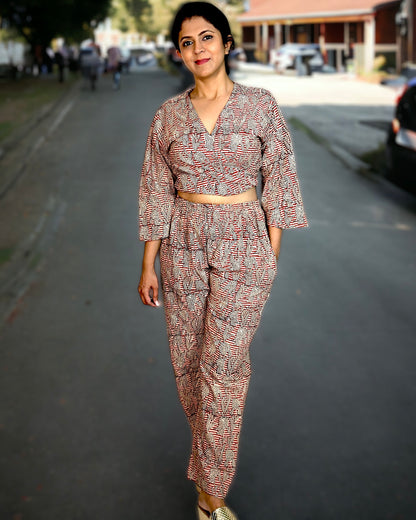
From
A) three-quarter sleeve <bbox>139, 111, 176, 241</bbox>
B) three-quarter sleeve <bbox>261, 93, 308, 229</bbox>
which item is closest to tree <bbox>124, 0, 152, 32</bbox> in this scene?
three-quarter sleeve <bbox>139, 111, 176, 241</bbox>

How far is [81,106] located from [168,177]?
2364cm

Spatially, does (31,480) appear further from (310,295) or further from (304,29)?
(304,29)

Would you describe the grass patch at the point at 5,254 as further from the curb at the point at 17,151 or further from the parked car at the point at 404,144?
the parked car at the point at 404,144


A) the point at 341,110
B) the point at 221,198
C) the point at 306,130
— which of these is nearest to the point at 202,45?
the point at 221,198

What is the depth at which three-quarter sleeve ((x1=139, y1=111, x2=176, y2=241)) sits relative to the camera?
2939 millimetres

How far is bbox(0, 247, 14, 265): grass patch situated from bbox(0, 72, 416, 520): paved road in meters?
0.42

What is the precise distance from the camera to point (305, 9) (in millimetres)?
44719

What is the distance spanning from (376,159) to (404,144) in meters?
3.75

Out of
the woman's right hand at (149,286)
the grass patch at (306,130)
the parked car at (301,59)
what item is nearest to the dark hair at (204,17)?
the woman's right hand at (149,286)

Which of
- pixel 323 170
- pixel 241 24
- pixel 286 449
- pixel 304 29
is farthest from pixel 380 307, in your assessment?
pixel 241 24

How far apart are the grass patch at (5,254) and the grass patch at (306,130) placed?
9.59 m

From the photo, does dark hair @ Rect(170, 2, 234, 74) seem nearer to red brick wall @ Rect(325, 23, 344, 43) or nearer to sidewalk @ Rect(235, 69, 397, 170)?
sidewalk @ Rect(235, 69, 397, 170)

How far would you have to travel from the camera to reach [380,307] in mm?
6379

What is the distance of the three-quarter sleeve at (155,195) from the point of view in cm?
294
